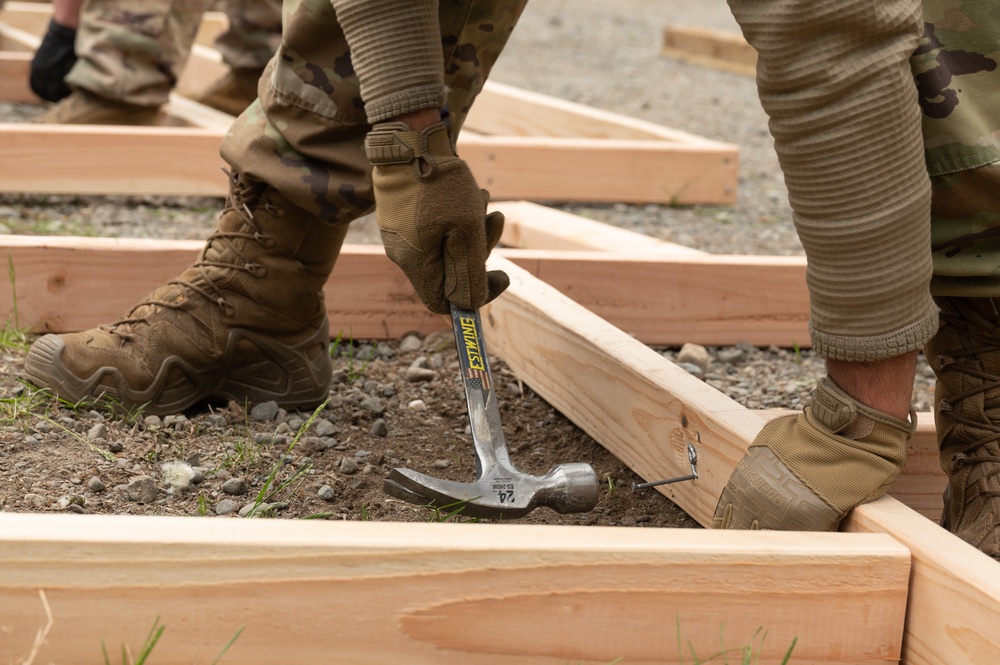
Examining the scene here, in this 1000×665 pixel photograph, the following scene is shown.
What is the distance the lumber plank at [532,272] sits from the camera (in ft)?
7.68

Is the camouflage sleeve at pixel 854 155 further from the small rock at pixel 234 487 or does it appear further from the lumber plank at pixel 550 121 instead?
the lumber plank at pixel 550 121

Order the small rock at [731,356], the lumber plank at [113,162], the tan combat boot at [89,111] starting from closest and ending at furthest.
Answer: the small rock at [731,356] < the lumber plank at [113,162] < the tan combat boot at [89,111]

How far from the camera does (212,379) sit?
6.66ft

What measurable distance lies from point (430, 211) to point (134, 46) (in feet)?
9.19

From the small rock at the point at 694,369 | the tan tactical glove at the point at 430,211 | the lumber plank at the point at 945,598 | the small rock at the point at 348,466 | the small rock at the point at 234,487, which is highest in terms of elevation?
the tan tactical glove at the point at 430,211

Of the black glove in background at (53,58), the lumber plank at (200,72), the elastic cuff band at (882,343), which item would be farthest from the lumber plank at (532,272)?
the lumber plank at (200,72)

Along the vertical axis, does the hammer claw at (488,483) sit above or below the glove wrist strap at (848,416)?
below

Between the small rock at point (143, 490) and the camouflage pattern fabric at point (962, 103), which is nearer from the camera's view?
the camouflage pattern fabric at point (962, 103)

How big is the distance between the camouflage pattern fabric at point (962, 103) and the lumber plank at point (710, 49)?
6093 mm

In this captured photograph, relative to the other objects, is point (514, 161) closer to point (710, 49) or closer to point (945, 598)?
point (945, 598)

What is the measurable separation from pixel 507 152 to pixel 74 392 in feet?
6.80

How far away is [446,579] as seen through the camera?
1087mm

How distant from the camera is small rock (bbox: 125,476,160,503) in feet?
5.41

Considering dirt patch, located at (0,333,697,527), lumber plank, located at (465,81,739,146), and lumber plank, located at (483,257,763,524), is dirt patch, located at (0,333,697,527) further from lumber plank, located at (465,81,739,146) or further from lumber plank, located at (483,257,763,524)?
lumber plank, located at (465,81,739,146)
